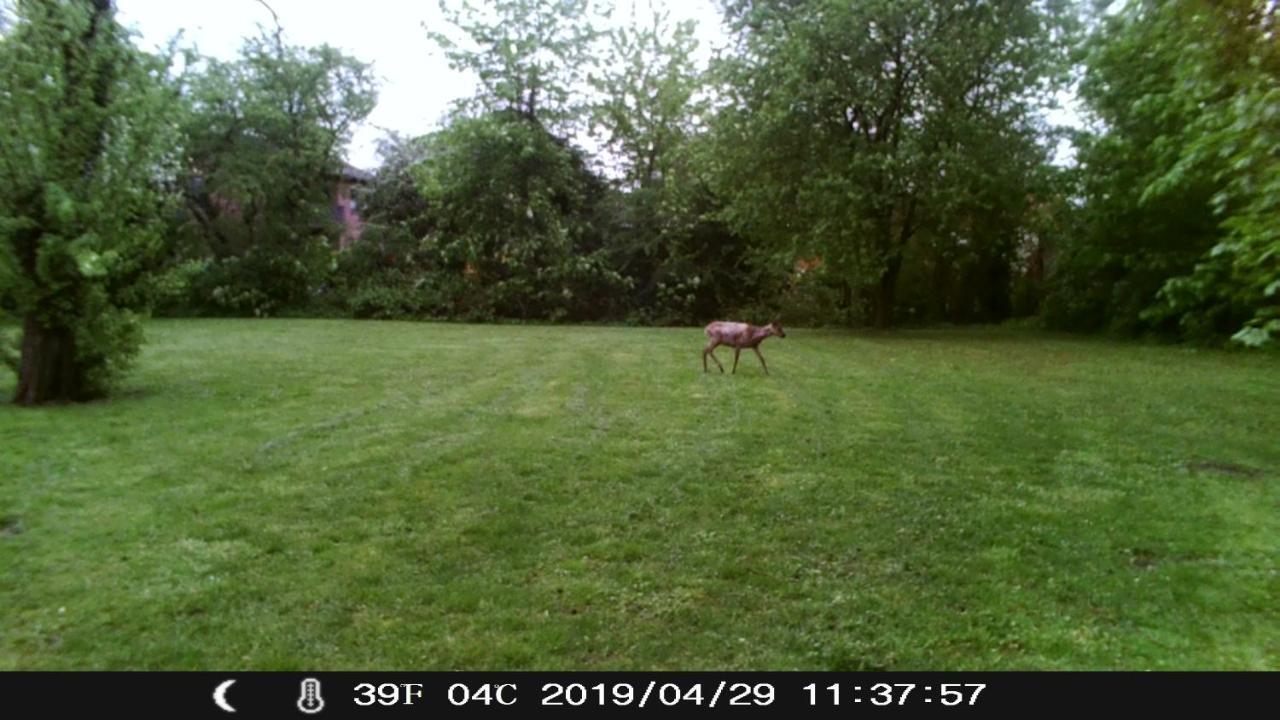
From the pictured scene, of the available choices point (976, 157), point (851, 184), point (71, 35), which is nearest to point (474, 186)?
point (851, 184)

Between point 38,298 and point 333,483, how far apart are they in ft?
15.2

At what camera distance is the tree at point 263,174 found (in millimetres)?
24812

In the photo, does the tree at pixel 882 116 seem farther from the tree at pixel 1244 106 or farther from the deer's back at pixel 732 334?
the tree at pixel 1244 106

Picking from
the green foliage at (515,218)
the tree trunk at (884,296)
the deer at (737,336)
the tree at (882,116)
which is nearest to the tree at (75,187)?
the deer at (737,336)

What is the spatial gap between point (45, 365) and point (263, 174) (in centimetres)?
1762

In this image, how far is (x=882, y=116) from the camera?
17.0 m

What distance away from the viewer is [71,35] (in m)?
8.28
